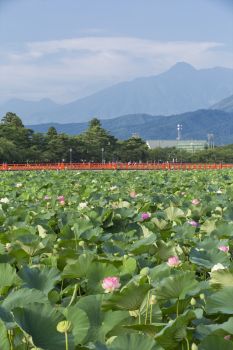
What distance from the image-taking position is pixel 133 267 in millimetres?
2012

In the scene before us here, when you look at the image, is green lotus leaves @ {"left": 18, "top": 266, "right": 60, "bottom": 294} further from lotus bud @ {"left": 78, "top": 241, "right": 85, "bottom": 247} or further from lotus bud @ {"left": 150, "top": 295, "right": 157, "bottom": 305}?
lotus bud @ {"left": 78, "top": 241, "right": 85, "bottom": 247}

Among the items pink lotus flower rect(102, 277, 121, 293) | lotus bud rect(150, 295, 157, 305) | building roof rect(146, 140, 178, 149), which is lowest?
lotus bud rect(150, 295, 157, 305)

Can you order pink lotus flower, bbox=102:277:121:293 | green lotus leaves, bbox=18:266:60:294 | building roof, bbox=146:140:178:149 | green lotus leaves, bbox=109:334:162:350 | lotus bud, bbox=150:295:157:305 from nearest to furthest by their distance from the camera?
green lotus leaves, bbox=109:334:162:350 < lotus bud, bbox=150:295:157:305 < pink lotus flower, bbox=102:277:121:293 < green lotus leaves, bbox=18:266:60:294 < building roof, bbox=146:140:178:149

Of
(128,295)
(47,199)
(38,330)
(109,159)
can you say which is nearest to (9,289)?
(128,295)

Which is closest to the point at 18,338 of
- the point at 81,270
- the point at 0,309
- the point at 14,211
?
the point at 0,309

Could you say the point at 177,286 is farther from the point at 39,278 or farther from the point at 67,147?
the point at 67,147

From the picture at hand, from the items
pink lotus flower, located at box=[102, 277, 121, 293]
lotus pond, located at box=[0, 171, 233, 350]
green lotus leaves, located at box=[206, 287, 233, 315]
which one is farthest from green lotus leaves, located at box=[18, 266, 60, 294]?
green lotus leaves, located at box=[206, 287, 233, 315]

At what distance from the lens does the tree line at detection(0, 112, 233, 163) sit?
5950 cm

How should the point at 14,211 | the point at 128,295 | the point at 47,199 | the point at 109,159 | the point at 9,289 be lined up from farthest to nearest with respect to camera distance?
the point at 109,159
the point at 47,199
the point at 14,211
the point at 9,289
the point at 128,295

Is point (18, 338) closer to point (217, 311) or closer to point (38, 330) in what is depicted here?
point (38, 330)

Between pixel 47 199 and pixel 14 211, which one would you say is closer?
pixel 14 211

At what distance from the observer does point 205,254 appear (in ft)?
7.62

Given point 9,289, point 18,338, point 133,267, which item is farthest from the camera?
point 133,267

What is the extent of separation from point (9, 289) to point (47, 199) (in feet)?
13.3
